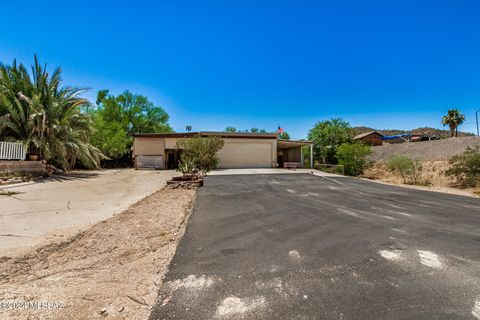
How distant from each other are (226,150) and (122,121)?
16471 millimetres

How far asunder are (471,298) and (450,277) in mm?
484

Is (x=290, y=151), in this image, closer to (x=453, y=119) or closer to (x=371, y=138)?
(x=371, y=138)

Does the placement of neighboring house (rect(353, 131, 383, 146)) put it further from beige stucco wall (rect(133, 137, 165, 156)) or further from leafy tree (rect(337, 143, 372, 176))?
beige stucco wall (rect(133, 137, 165, 156))

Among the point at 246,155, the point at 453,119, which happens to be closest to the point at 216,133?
the point at 246,155

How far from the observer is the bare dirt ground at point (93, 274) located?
2189 millimetres

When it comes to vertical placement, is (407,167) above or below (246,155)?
below

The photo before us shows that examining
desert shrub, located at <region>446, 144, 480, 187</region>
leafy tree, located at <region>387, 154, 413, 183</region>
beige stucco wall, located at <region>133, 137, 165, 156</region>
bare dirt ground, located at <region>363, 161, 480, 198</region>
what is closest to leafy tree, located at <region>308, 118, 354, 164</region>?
bare dirt ground, located at <region>363, 161, 480, 198</region>

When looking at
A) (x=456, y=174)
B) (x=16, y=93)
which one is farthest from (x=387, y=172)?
(x=16, y=93)

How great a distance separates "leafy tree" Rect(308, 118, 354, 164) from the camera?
2780 centimetres

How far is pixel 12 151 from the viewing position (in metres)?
12.6

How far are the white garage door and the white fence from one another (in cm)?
1509

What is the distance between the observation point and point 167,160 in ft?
81.4

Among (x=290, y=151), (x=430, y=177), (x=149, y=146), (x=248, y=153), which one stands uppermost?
(x=149, y=146)

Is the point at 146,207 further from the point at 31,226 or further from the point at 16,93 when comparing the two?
the point at 16,93
